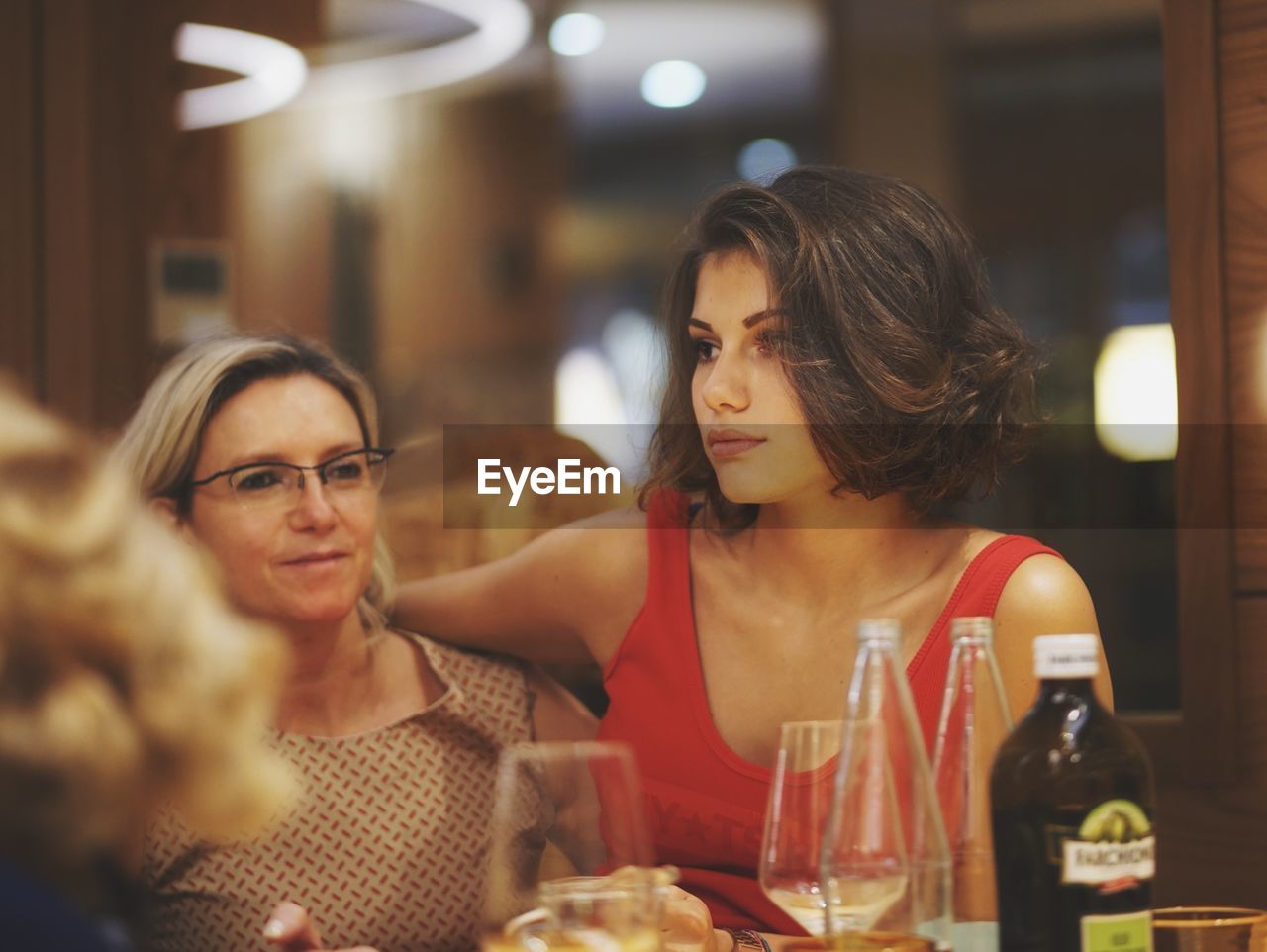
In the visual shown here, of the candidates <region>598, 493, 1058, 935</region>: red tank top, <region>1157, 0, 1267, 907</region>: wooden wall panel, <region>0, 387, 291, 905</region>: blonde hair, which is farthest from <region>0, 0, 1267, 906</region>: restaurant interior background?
<region>0, 387, 291, 905</region>: blonde hair

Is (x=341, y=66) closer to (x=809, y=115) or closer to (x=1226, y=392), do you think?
(x=1226, y=392)

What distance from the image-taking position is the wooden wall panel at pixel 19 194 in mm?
1636

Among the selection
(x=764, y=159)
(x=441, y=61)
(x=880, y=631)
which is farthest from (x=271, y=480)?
(x=441, y=61)

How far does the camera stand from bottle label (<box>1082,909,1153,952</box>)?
0.83 metres

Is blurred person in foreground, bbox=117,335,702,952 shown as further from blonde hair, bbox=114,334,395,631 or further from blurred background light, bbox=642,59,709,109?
blurred background light, bbox=642,59,709,109

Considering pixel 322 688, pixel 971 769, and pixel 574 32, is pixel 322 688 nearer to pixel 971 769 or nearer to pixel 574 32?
pixel 971 769

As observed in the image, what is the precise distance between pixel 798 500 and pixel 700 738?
25 centimetres

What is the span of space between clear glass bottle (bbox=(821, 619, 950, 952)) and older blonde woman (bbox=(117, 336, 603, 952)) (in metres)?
0.54

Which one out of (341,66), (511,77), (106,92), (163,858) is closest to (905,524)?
(163,858)

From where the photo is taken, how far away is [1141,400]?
4.91 ft

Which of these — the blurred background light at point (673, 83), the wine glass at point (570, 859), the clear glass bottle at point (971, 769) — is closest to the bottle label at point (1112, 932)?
the clear glass bottle at point (971, 769)

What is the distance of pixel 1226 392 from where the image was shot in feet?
4.76

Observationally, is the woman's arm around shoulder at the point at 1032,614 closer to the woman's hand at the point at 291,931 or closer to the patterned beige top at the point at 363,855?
the patterned beige top at the point at 363,855

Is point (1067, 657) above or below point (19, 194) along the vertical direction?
below
